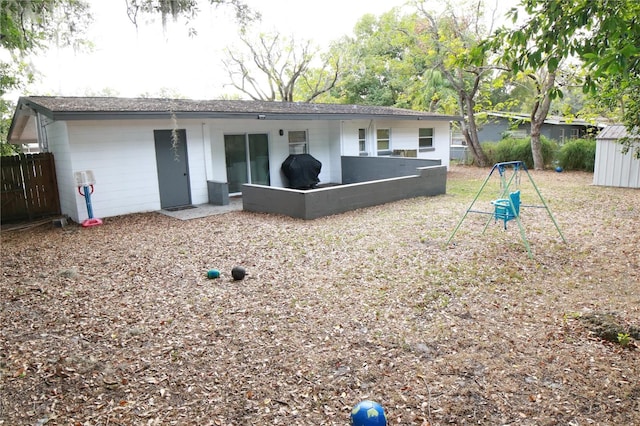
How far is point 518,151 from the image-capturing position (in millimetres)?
20609

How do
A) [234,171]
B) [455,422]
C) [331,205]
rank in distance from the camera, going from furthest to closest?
[234,171]
[331,205]
[455,422]

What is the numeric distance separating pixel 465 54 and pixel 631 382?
11.3 ft

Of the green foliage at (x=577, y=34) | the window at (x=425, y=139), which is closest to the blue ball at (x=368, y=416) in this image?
the green foliage at (x=577, y=34)

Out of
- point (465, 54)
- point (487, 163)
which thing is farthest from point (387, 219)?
point (487, 163)

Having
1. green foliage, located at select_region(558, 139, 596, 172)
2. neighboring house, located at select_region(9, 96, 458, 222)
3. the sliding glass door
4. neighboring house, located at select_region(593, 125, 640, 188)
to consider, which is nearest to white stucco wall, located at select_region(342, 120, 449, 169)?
neighboring house, located at select_region(9, 96, 458, 222)

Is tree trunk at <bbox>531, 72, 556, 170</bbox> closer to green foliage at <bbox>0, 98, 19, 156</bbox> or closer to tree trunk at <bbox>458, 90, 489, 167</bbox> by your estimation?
tree trunk at <bbox>458, 90, 489, 167</bbox>

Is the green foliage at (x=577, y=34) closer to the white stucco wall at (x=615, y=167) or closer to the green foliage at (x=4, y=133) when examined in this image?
the white stucco wall at (x=615, y=167)

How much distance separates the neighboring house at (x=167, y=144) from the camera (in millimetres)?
9633

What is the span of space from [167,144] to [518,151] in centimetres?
1649

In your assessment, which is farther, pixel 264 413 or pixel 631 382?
pixel 631 382

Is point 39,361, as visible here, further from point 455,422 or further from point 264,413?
point 455,422

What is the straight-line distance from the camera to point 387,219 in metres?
9.19

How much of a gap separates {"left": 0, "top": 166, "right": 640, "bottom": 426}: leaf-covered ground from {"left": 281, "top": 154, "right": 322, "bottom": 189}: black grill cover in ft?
19.3

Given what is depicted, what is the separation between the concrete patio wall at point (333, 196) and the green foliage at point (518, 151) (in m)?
10.2
